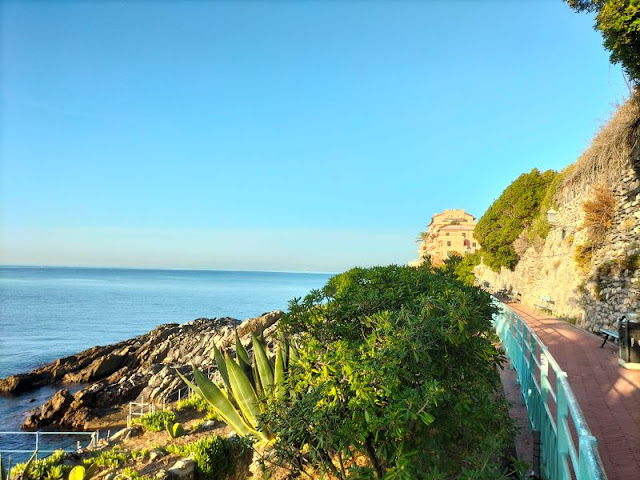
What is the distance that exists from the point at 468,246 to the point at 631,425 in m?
82.5

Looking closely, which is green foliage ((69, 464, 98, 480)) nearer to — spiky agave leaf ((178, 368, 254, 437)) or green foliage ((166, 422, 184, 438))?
green foliage ((166, 422, 184, 438))

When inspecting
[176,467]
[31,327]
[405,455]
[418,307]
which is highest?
[418,307]

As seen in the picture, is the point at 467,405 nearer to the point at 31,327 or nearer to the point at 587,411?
the point at 587,411

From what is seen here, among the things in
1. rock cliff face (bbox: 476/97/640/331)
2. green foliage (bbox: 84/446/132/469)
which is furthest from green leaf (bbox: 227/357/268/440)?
rock cliff face (bbox: 476/97/640/331)

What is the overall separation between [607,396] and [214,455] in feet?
19.5

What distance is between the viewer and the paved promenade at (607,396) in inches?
172

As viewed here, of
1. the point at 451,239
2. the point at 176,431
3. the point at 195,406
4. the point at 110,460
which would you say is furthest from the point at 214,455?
the point at 451,239

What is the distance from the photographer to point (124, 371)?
25.9 meters

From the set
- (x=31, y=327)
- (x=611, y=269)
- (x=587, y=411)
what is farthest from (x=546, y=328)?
(x=31, y=327)

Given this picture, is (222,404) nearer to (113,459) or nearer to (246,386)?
(246,386)

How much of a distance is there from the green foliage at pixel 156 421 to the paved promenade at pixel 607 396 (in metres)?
8.31

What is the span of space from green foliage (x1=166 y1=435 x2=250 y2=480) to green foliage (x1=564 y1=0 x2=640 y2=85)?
9520 mm

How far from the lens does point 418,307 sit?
4398 millimetres

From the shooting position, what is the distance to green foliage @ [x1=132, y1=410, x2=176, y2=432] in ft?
31.6
